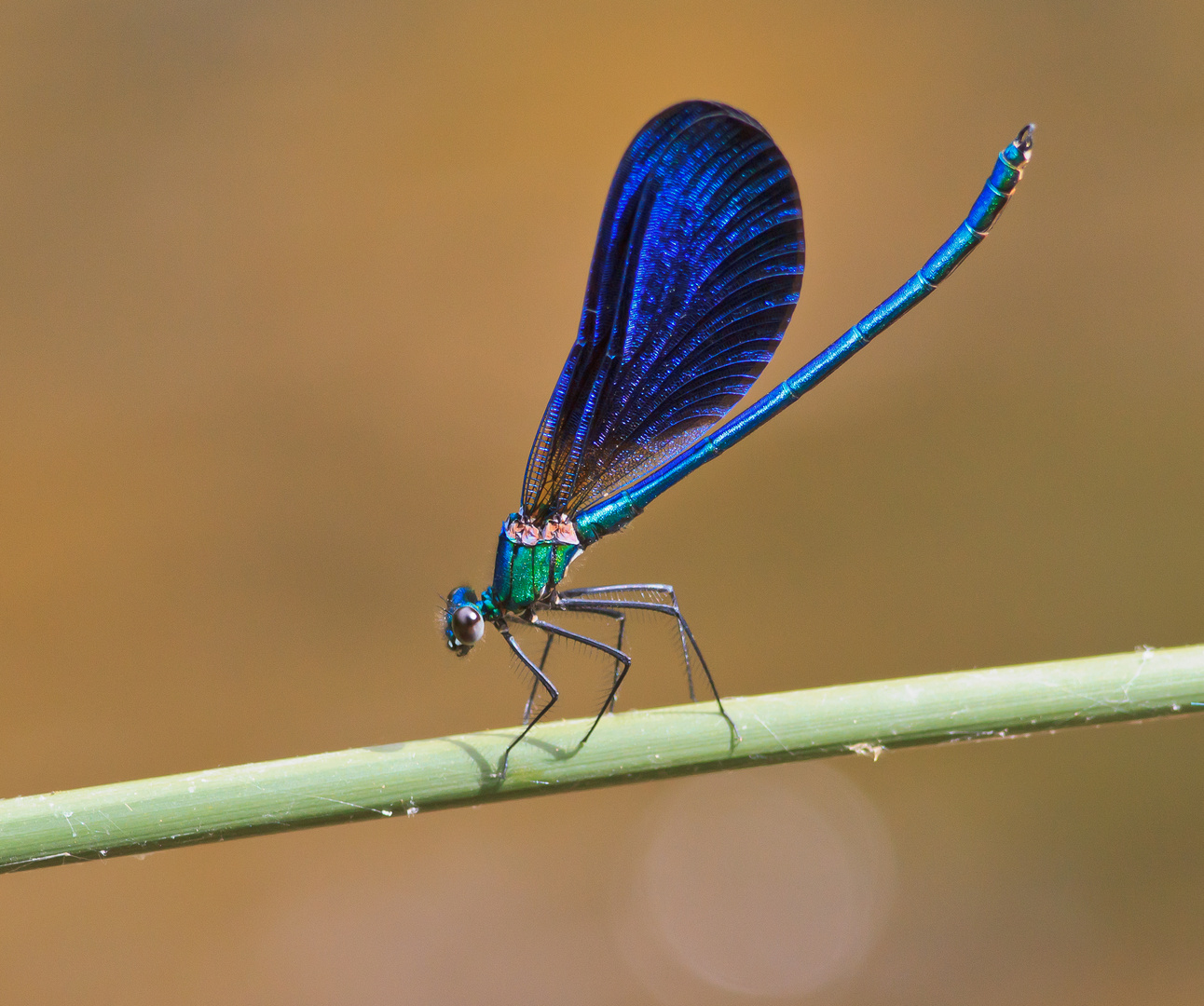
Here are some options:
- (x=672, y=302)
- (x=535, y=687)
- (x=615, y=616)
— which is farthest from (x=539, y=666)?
(x=672, y=302)

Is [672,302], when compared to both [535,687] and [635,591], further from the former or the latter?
[535,687]

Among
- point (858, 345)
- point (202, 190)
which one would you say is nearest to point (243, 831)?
point (858, 345)

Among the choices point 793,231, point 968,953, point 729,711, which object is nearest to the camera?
point 729,711

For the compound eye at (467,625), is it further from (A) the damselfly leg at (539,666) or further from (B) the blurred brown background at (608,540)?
(B) the blurred brown background at (608,540)

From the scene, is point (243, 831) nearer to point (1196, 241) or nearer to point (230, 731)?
point (230, 731)

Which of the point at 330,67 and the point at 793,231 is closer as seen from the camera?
the point at 793,231

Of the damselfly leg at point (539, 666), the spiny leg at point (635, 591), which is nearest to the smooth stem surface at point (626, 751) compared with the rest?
the damselfly leg at point (539, 666)
